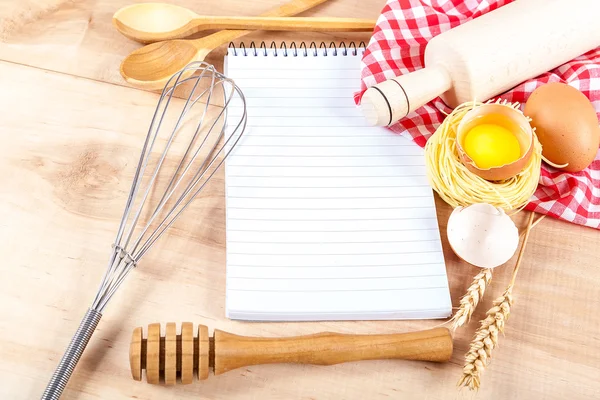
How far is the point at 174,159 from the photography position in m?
0.74

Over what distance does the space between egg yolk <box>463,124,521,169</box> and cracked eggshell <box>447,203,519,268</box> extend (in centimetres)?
5

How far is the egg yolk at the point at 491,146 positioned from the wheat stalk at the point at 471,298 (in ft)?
0.36

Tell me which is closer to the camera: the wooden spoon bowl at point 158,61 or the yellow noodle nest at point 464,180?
the yellow noodle nest at point 464,180

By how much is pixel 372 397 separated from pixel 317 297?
0.10m

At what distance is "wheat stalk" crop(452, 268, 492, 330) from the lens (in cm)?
63

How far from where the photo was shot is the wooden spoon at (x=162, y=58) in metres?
0.79

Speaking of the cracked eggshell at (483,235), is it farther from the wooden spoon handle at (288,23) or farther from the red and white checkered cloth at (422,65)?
the wooden spoon handle at (288,23)

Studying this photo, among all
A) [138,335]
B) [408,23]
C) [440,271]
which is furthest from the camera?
[408,23]

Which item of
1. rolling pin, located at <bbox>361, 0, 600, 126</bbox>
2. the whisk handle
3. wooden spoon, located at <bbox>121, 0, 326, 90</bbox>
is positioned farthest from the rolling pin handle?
the whisk handle

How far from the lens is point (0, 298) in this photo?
0.64 meters

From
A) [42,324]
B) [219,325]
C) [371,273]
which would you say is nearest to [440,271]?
[371,273]

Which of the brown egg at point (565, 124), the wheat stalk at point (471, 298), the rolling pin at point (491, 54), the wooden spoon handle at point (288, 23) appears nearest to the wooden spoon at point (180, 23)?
the wooden spoon handle at point (288, 23)

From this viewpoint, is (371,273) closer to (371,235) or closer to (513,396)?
(371,235)

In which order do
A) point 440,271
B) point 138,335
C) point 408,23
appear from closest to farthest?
point 138,335 < point 440,271 < point 408,23
